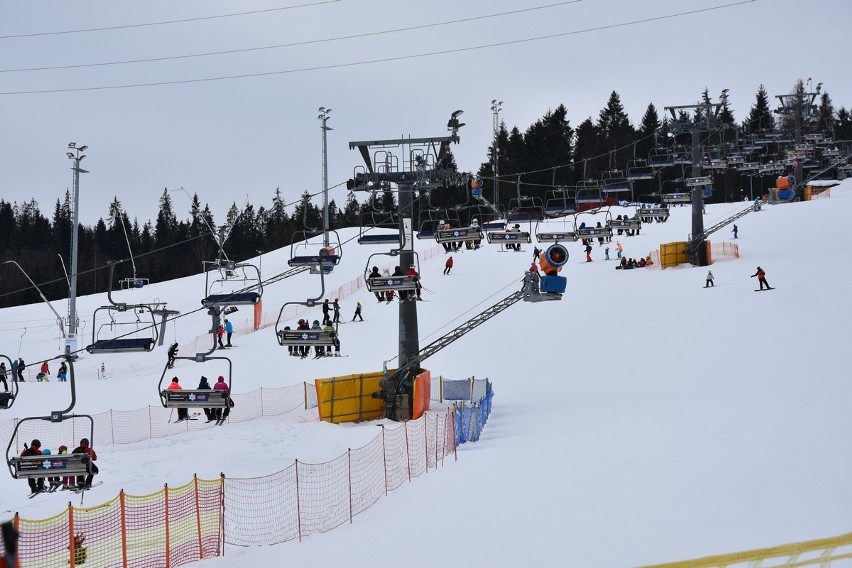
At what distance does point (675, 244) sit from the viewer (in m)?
46.8

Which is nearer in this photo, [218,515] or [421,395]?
[218,515]

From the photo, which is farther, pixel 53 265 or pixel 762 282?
pixel 53 265

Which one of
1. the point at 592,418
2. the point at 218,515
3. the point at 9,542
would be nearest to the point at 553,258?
the point at 592,418

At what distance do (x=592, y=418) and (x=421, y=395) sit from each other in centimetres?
625

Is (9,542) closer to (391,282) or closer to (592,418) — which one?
(592,418)

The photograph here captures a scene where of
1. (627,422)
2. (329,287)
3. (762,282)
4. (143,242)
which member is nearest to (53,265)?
(143,242)

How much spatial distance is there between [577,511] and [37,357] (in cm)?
3749

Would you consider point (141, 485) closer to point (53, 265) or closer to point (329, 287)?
point (329, 287)

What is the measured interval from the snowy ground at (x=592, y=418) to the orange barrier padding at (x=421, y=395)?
71.2 inches

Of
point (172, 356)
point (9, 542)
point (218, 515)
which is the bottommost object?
point (218, 515)

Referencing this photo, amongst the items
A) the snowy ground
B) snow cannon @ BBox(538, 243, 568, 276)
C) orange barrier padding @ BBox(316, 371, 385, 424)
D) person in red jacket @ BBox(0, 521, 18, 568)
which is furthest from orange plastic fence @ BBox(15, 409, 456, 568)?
person in red jacket @ BBox(0, 521, 18, 568)

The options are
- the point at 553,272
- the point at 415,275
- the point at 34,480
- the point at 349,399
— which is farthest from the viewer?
the point at 349,399

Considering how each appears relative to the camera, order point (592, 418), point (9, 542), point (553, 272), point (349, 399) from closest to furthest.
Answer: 1. point (9, 542)
2. point (592, 418)
3. point (553, 272)
4. point (349, 399)

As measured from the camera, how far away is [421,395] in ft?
88.5
